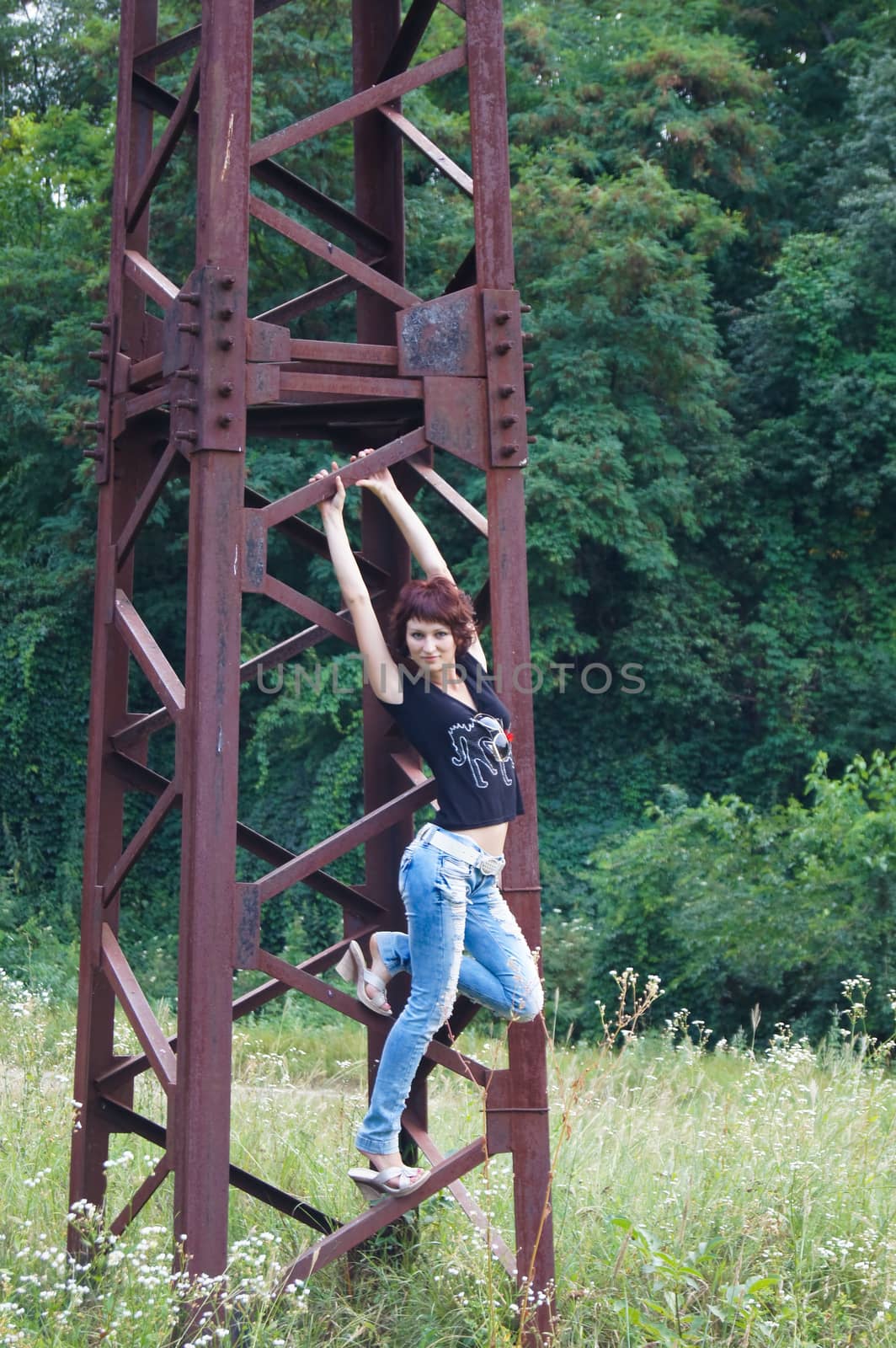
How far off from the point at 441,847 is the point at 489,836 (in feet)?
0.59

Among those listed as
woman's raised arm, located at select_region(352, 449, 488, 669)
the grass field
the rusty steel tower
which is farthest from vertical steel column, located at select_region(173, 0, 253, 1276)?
woman's raised arm, located at select_region(352, 449, 488, 669)

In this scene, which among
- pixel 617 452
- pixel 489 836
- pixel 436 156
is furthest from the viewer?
pixel 617 452

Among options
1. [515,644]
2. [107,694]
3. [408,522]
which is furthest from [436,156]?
[107,694]

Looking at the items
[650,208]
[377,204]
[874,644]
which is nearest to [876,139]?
[650,208]

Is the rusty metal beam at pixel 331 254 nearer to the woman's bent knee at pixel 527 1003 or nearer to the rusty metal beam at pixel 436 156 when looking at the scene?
the rusty metal beam at pixel 436 156

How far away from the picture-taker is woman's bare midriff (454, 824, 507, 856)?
415cm

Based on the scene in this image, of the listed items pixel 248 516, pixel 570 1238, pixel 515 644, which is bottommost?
pixel 570 1238

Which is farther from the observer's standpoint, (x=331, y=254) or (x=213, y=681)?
(x=331, y=254)

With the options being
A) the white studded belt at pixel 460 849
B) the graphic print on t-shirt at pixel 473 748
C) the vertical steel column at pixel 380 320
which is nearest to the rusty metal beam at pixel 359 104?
the vertical steel column at pixel 380 320

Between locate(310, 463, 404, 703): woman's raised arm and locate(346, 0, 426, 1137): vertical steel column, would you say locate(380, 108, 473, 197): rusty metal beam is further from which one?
locate(310, 463, 404, 703): woman's raised arm

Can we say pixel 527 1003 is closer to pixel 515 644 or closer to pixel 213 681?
pixel 515 644

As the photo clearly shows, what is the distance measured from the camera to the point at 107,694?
4.82 meters

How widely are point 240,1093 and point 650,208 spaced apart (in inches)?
533

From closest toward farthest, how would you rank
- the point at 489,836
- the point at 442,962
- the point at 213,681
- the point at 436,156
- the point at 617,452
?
the point at 213,681 < the point at 442,962 < the point at 489,836 < the point at 436,156 < the point at 617,452
